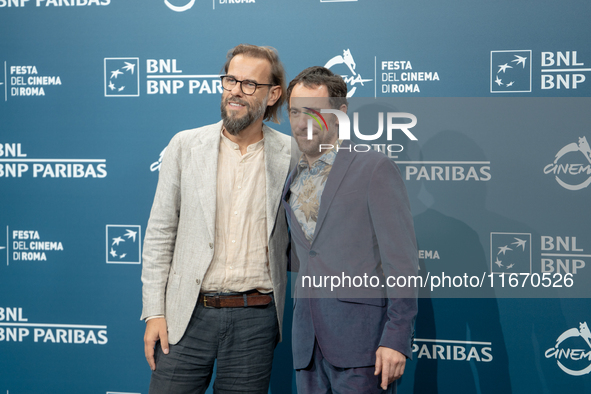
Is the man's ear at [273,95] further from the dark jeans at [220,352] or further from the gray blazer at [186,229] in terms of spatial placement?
the dark jeans at [220,352]

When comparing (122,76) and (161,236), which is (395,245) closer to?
(161,236)

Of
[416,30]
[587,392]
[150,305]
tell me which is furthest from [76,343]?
[587,392]

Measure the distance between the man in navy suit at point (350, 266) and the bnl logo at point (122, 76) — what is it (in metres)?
1.25

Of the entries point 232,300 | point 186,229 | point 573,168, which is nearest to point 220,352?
point 232,300

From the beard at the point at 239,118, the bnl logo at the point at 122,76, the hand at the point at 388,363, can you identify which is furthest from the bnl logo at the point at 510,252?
the bnl logo at the point at 122,76

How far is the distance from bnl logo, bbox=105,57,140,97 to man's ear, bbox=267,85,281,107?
0.97m

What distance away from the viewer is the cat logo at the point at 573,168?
2.33 m

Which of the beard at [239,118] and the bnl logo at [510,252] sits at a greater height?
→ the beard at [239,118]

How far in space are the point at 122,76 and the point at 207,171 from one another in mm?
1098

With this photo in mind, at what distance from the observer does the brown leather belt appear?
1911 mm

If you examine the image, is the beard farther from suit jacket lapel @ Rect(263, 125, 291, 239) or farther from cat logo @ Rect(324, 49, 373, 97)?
cat logo @ Rect(324, 49, 373, 97)

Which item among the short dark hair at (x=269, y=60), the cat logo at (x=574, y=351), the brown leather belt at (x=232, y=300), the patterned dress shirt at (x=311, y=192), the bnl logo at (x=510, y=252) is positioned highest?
the short dark hair at (x=269, y=60)

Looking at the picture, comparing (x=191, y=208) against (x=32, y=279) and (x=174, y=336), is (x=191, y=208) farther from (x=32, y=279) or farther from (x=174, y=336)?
(x=32, y=279)

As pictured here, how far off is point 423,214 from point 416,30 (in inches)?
36.0
